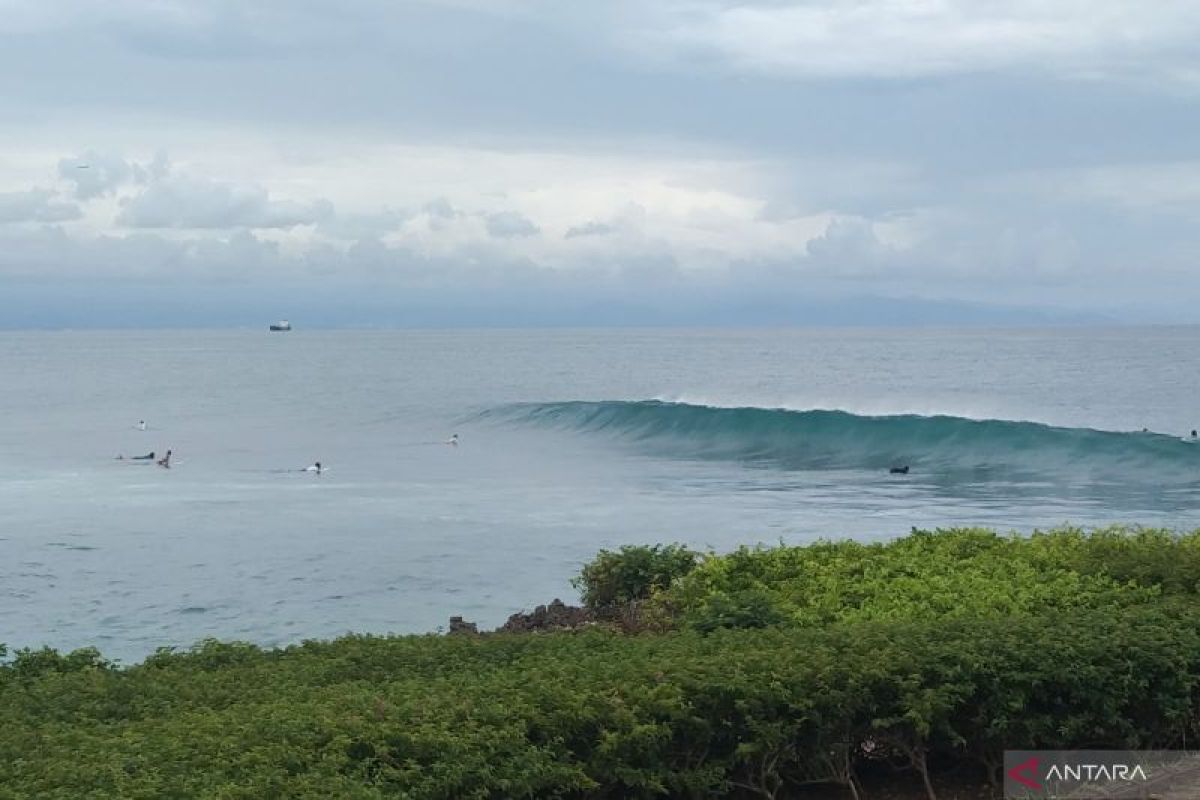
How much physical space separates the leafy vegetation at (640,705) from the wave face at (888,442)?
1016 inches

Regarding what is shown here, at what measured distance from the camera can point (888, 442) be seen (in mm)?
38656

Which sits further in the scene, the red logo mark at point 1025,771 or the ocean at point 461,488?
the ocean at point 461,488

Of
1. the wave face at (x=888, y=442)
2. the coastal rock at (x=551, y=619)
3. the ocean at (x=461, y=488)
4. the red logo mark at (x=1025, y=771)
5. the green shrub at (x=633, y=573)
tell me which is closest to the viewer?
the red logo mark at (x=1025, y=771)

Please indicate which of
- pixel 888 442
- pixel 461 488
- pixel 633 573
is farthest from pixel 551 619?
pixel 888 442

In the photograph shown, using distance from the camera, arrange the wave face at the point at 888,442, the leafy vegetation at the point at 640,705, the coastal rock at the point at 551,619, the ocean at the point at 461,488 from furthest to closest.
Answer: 1. the wave face at the point at 888,442
2. the ocean at the point at 461,488
3. the coastal rock at the point at 551,619
4. the leafy vegetation at the point at 640,705

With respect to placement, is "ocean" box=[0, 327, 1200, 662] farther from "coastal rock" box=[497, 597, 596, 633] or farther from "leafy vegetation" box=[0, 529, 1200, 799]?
"leafy vegetation" box=[0, 529, 1200, 799]

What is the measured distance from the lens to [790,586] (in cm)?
975

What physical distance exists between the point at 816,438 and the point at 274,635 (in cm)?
2766

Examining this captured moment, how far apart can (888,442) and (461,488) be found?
14644 mm

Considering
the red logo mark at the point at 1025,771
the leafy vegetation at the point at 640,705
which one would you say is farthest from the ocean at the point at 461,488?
the red logo mark at the point at 1025,771

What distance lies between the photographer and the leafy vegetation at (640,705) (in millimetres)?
5648

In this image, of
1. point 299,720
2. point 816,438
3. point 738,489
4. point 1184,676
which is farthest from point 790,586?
point 816,438

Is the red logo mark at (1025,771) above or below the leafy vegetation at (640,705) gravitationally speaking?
below

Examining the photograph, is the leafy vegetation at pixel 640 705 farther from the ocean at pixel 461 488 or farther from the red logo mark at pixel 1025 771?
the ocean at pixel 461 488
